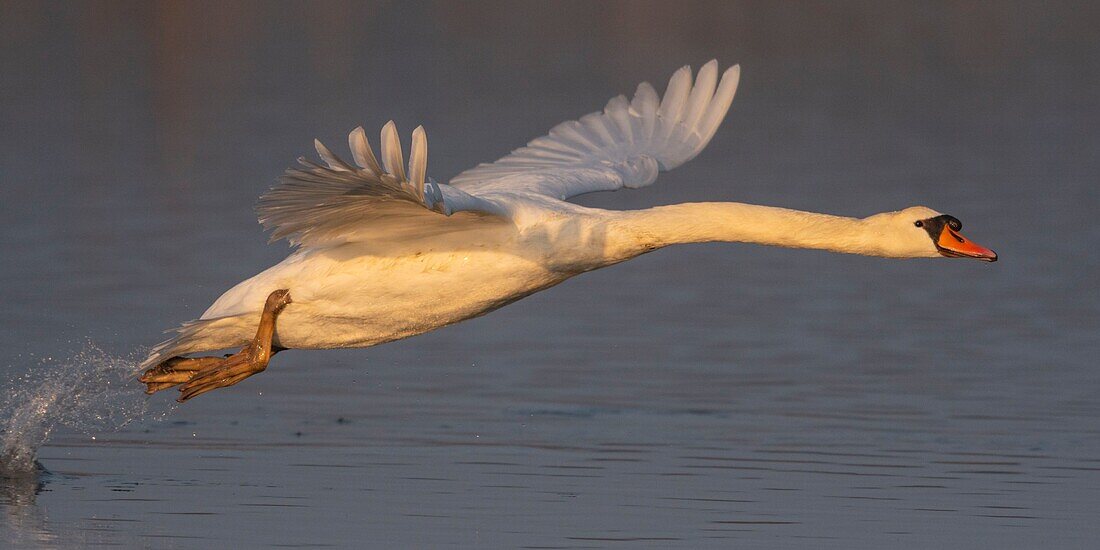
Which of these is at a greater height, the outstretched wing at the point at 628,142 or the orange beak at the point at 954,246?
the outstretched wing at the point at 628,142

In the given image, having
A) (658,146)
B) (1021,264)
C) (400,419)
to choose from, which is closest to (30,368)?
(400,419)

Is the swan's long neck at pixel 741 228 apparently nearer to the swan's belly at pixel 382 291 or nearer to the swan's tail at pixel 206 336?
the swan's belly at pixel 382 291

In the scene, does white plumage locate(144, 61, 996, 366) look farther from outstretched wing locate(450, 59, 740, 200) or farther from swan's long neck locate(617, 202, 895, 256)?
outstretched wing locate(450, 59, 740, 200)

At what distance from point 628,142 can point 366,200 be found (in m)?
3.98

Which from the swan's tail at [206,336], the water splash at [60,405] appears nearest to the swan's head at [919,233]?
the swan's tail at [206,336]

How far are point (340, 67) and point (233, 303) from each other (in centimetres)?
2156

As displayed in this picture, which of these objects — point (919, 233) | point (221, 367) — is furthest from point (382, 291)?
point (919, 233)

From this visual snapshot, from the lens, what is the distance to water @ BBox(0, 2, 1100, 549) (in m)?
10.4

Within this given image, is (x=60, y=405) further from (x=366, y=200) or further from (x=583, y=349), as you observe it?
(x=583, y=349)

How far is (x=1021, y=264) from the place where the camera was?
61.7 ft

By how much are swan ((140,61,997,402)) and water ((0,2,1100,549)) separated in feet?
2.80

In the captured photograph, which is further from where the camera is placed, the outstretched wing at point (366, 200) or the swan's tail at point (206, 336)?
the swan's tail at point (206, 336)

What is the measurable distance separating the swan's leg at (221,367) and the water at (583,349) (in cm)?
52

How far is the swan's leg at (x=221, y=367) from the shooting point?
10617mm
